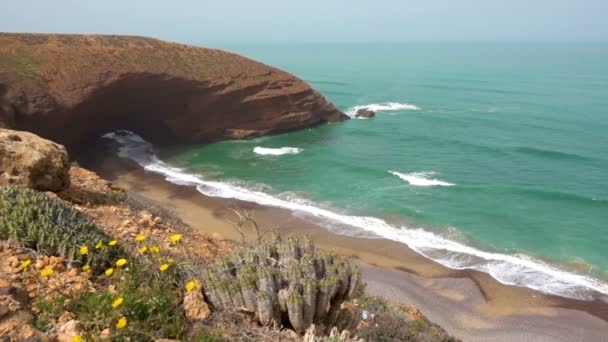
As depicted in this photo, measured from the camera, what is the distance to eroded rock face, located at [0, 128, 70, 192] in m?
9.47

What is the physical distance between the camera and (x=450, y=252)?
19484 millimetres

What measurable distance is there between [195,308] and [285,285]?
1.10 m

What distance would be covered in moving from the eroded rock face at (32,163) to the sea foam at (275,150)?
24.6m

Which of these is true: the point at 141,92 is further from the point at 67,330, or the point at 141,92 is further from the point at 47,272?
the point at 67,330

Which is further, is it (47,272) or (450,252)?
(450,252)

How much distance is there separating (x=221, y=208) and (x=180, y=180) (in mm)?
5880

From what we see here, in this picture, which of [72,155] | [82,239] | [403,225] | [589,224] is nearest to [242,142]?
[72,155]

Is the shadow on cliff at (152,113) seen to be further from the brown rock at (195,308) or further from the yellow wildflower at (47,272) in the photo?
the brown rock at (195,308)

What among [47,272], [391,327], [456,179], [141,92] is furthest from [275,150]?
[47,272]

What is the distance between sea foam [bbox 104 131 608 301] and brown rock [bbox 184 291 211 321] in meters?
15.5

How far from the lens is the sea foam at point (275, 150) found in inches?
1377

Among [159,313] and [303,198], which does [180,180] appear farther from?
[159,313]

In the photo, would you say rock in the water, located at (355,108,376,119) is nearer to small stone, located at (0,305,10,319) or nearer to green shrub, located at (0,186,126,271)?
green shrub, located at (0,186,126,271)

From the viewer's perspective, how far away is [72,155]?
102ft
